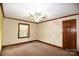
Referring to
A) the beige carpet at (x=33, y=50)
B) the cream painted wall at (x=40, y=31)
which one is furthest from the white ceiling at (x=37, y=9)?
the beige carpet at (x=33, y=50)

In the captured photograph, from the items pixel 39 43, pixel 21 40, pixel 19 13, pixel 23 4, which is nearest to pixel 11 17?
pixel 19 13

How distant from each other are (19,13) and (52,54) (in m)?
0.94

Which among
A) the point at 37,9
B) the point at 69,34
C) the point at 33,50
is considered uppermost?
the point at 37,9

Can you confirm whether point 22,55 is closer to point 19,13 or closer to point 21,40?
point 21,40

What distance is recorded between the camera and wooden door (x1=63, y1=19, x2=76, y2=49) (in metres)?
1.80

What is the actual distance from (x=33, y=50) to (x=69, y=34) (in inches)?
28.1

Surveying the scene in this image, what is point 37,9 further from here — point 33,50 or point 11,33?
point 33,50

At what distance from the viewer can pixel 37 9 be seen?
71.4 inches

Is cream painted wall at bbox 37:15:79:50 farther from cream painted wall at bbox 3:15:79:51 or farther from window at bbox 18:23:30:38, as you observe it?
window at bbox 18:23:30:38

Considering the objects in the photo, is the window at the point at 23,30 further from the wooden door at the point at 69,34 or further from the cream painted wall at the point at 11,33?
the wooden door at the point at 69,34

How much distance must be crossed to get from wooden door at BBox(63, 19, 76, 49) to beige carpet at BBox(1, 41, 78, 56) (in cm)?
15

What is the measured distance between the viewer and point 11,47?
5.90ft

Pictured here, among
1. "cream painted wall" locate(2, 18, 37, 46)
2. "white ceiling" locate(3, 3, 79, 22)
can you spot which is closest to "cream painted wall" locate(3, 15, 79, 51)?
"cream painted wall" locate(2, 18, 37, 46)

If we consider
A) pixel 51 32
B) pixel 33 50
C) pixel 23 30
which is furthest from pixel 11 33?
pixel 51 32
